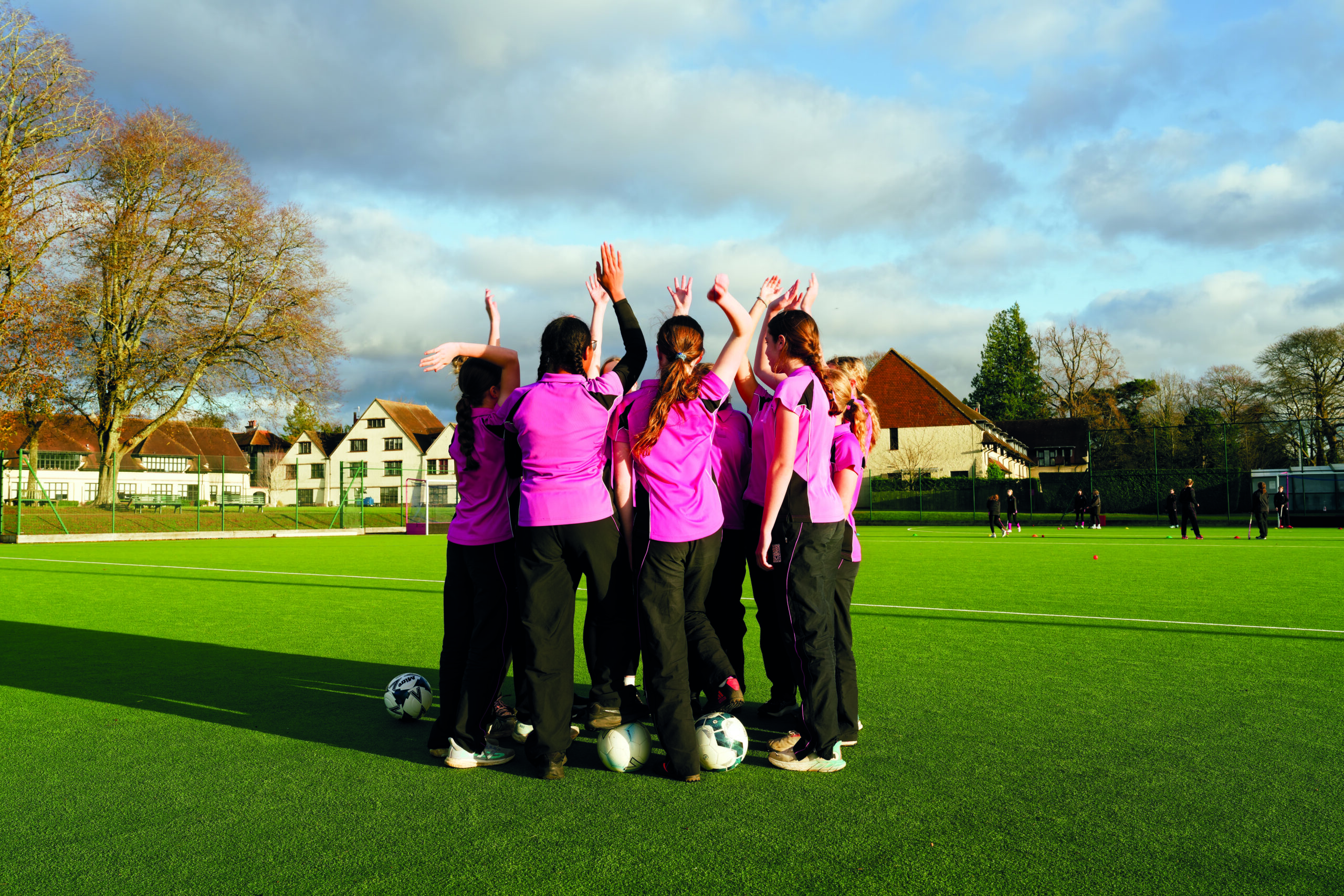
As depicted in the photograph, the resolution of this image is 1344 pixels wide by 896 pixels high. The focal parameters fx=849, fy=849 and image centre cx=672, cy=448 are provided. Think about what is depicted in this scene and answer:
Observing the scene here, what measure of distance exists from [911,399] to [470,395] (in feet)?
179

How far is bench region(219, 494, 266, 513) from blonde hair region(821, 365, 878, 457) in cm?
2565

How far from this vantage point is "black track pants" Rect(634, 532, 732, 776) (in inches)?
143

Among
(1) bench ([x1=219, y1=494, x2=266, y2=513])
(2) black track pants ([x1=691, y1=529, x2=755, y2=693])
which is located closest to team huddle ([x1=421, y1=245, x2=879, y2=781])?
(2) black track pants ([x1=691, y1=529, x2=755, y2=693])

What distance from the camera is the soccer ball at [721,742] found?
375cm

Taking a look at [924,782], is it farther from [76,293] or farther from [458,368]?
[76,293]

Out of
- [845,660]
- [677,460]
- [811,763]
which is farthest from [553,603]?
[845,660]

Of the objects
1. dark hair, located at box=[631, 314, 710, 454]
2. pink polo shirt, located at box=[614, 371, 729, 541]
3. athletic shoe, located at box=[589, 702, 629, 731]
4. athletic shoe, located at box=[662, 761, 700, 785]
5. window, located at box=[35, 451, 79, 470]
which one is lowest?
athletic shoe, located at box=[662, 761, 700, 785]

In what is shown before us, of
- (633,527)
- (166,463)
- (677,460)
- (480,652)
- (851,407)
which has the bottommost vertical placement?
(480,652)

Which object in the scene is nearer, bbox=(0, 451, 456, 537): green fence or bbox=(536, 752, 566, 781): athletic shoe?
bbox=(536, 752, 566, 781): athletic shoe

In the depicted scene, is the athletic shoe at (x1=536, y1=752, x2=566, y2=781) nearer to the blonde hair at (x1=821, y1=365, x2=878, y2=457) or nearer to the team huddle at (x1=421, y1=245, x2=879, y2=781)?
the team huddle at (x1=421, y1=245, x2=879, y2=781)

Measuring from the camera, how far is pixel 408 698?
460 centimetres

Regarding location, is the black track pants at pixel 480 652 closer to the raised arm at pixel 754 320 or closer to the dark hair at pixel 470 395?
the dark hair at pixel 470 395

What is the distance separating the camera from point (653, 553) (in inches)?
146

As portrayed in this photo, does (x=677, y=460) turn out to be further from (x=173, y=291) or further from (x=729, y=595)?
(x=173, y=291)
